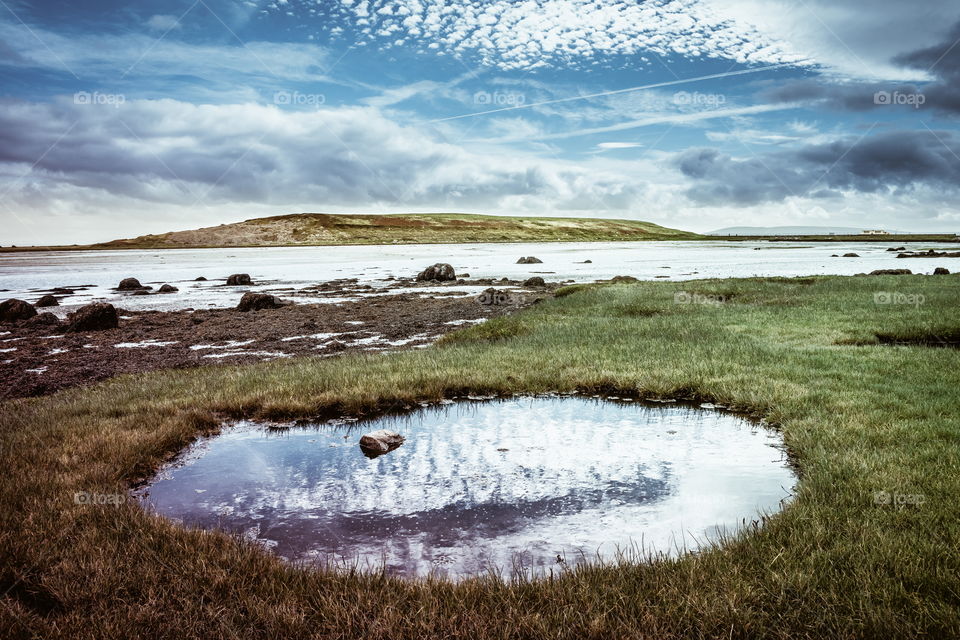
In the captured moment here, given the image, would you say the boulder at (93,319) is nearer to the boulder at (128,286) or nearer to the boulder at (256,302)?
the boulder at (256,302)

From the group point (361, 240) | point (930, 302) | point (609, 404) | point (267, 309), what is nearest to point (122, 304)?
point (267, 309)

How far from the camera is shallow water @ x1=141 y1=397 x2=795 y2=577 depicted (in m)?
6.13

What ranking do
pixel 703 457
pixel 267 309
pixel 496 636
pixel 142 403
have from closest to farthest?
pixel 496 636
pixel 703 457
pixel 142 403
pixel 267 309

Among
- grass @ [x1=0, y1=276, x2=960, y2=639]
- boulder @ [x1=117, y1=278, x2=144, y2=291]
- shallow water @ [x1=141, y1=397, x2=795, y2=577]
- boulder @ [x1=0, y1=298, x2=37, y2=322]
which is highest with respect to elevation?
boulder @ [x1=117, y1=278, x2=144, y2=291]

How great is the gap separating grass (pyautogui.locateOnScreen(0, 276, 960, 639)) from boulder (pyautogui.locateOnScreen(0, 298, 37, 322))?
19.4 m

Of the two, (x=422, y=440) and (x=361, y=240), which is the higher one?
(x=361, y=240)

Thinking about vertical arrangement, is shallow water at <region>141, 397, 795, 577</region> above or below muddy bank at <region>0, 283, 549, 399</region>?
below

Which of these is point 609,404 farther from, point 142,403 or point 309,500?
point 142,403

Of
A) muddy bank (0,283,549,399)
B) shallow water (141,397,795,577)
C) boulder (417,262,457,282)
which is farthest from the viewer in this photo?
boulder (417,262,457,282)

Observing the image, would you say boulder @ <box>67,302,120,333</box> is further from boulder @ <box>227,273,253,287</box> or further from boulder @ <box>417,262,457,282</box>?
boulder @ <box>417,262,457,282</box>

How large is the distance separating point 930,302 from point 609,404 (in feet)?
59.9

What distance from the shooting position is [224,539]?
19.7 feet

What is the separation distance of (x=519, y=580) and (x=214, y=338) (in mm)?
20290

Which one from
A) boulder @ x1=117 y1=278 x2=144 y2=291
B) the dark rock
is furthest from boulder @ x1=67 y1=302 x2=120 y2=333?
boulder @ x1=117 y1=278 x2=144 y2=291
